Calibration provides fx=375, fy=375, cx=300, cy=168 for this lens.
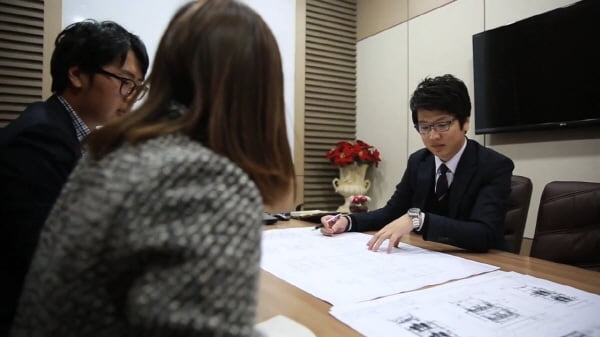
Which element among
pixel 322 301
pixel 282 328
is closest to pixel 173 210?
pixel 282 328

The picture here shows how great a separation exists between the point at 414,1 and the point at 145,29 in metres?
2.17

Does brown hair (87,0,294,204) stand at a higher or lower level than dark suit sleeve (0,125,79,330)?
higher

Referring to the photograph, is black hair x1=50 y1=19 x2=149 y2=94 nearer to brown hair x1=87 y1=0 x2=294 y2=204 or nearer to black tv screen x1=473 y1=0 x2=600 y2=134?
brown hair x1=87 y1=0 x2=294 y2=204

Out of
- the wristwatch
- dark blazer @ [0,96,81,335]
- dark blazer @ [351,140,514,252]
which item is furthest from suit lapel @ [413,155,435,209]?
dark blazer @ [0,96,81,335]

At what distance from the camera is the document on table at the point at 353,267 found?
0.87 metres

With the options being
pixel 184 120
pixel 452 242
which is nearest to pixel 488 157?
pixel 452 242

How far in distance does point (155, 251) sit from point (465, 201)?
1431mm

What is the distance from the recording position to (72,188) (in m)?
0.49

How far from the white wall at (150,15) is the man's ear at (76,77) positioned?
116 cm

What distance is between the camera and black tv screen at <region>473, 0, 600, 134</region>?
2.06m

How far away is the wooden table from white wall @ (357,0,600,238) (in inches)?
51.9

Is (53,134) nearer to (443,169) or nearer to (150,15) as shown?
(443,169)

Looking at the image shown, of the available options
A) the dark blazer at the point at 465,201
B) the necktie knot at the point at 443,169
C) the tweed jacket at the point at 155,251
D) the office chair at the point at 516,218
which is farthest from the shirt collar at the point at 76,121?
the office chair at the point at 516,218

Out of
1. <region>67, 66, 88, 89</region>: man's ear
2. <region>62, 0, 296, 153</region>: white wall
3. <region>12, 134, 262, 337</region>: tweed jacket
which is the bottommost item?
<region>12, 134, 262, 337</region>: tweed jacket
